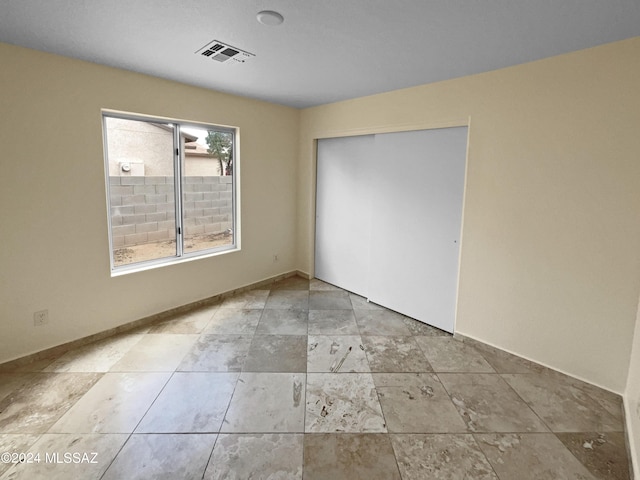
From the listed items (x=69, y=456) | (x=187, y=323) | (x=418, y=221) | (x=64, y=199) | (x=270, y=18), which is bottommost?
(x=69, y=456)

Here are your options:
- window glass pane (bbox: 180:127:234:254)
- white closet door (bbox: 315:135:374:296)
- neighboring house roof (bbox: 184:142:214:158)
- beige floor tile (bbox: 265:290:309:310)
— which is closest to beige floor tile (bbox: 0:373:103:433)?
window glass pane (bbox: 180:127:234:254)

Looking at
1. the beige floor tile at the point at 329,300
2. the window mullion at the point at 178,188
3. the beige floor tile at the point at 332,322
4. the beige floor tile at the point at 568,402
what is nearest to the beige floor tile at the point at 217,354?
the beige floor tile at the point at 332,322

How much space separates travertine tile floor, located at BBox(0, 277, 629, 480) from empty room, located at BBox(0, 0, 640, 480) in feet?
0.05

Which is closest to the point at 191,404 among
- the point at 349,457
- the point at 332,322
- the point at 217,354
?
the point at 217,354

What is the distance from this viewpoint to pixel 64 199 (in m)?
2.62

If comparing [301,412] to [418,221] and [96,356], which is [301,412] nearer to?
[96,356]

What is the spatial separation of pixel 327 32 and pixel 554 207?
6.71ft

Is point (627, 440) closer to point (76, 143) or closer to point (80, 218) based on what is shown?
point (80, 218)

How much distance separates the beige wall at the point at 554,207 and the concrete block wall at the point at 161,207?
251cm

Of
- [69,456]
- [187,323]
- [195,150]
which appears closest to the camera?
[69,456]

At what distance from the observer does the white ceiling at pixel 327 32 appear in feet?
5.71

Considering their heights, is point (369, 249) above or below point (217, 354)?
above

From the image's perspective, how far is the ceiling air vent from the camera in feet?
7.51

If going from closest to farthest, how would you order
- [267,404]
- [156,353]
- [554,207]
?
[267,404]
[554,207]
[156,353]
